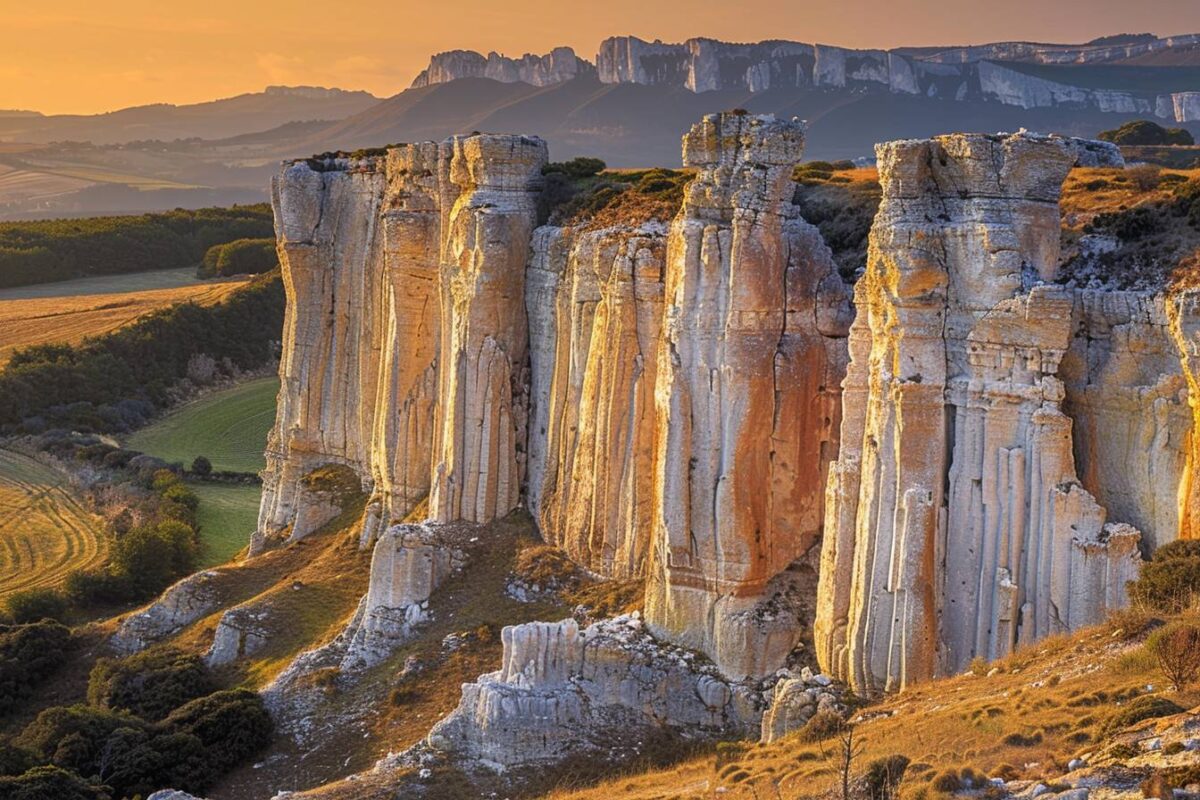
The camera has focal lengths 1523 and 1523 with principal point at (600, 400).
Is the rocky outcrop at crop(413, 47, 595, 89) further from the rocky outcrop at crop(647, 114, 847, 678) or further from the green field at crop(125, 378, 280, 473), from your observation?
the rocky outcrop at crop(647, 114, 847, 678)

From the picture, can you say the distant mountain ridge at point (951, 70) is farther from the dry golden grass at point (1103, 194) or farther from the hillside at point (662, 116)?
the dry golden grass at point (1103, 194)

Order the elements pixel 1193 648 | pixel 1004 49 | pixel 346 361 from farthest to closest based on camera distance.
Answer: pixel 1004 49 → pixel 346 361 → pixel 1193 648

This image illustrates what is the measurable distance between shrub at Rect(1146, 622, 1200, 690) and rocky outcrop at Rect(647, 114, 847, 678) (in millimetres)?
10651

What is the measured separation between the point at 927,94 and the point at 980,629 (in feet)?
410

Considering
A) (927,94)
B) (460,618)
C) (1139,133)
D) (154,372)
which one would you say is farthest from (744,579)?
(927,94)

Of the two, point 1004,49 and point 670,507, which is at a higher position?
point 1004,49

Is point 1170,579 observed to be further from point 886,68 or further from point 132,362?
point 886,68

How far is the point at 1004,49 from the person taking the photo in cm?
15475

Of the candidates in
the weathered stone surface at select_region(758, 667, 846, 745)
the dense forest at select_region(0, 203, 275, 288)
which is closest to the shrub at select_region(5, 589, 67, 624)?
the weathered stone surface at select_region(758, 667, 846, 745)

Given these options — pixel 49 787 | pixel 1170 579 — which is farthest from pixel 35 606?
pixel 1170 579

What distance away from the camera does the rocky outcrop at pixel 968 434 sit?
2573 cm

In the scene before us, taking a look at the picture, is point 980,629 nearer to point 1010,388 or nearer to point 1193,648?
point 1010,388

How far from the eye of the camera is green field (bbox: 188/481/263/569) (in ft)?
199

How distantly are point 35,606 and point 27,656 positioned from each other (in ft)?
25.8
